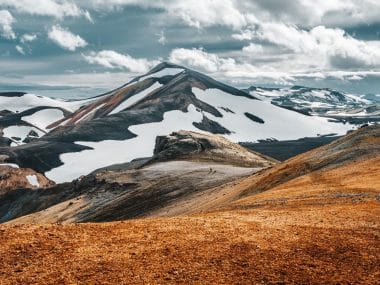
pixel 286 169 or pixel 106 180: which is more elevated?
pixel 286 169

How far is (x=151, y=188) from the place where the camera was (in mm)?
105000

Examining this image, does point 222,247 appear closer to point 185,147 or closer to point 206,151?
point 206,151

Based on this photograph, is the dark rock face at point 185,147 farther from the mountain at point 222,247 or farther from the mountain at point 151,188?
the mountain at point 222,247

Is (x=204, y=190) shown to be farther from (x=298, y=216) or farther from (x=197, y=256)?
(x=197, y=256)

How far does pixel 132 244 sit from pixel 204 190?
6421 centimetres

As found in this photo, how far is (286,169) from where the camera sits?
8012cm

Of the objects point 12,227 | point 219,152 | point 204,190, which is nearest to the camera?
point 12,227

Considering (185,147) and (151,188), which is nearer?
(151,188)

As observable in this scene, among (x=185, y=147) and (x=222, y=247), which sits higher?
(x=222, y=247)

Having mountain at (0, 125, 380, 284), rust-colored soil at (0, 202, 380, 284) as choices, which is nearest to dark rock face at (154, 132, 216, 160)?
mountain at (0, 125, 380, 284)

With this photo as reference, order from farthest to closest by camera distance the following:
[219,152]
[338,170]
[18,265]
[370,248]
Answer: [219,152] < [338,170] < [370,248] < [18,265]

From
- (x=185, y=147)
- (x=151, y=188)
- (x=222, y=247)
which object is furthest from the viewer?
(x=185, y=147)

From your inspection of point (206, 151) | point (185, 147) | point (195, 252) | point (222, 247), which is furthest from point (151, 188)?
point (195, 252)

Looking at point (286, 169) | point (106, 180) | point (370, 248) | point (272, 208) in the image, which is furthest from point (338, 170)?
point (106, 180)
